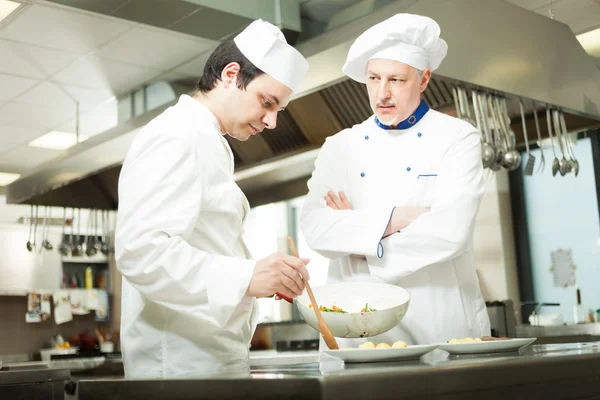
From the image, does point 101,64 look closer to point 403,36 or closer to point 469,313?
point 403,36

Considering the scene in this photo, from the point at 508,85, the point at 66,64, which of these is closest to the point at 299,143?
the point at 508,85

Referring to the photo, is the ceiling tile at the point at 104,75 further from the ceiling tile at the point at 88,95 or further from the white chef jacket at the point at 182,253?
the white chef jacket at the point at 182,253

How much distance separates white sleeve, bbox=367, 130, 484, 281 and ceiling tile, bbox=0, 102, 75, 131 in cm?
434

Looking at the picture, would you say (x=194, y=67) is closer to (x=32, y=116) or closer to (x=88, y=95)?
(x=88, y=95)

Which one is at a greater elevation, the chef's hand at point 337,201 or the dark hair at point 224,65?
the dark hair at point 224,65

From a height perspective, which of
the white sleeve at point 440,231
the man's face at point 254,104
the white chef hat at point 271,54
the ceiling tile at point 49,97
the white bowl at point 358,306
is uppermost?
the ceiling tile at point 49,97

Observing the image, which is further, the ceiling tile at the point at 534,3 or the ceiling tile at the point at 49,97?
the ceiling tile at the point at 49,97

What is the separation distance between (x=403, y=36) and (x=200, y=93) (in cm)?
67

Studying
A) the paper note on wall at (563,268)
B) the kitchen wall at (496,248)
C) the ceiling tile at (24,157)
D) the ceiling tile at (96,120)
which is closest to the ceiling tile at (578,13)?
the kitchen wall at (496,248)

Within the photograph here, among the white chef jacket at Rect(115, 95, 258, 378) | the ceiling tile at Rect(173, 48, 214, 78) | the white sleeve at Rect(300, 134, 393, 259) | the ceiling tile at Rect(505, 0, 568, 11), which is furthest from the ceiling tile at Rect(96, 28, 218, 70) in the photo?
the white chef jacket at Rect(115, 95, 258, 378)

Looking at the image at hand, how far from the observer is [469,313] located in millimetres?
1967

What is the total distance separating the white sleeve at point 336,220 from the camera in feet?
6.33

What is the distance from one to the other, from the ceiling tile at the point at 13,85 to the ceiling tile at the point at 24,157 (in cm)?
156

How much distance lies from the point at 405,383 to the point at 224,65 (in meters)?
0.99
